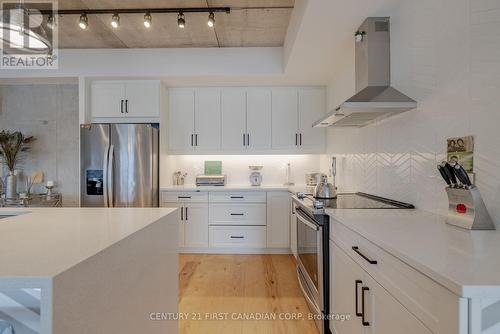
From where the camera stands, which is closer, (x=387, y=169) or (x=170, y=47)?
(x=387, y=169)

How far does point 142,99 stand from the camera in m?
3.50

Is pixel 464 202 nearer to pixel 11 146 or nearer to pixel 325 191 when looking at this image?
pixel 325 191

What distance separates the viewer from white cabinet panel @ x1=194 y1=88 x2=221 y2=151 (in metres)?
3.78

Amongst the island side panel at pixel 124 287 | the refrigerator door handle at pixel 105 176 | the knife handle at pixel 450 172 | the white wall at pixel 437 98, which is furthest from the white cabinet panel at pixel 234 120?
the knife handle at pixel 450 172

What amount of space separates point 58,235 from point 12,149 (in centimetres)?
372

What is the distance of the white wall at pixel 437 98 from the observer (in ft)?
3.98

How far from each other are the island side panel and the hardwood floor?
58 cm

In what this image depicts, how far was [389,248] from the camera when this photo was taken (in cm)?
96

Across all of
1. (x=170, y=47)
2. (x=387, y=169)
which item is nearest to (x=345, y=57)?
(x=387, y=169)

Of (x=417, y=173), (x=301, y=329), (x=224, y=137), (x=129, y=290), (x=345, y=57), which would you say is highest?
(x=345, y=57)

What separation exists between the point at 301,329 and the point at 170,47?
3.40m

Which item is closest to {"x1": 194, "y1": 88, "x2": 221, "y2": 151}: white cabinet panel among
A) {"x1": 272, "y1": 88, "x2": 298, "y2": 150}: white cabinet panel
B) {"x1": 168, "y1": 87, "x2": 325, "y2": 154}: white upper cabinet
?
{"x1": 168, "y1": 87, "x2": 325, "y2": 154}: white upper cabinet

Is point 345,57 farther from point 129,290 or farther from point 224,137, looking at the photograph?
point 129,290

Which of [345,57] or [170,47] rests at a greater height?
[170,47]
